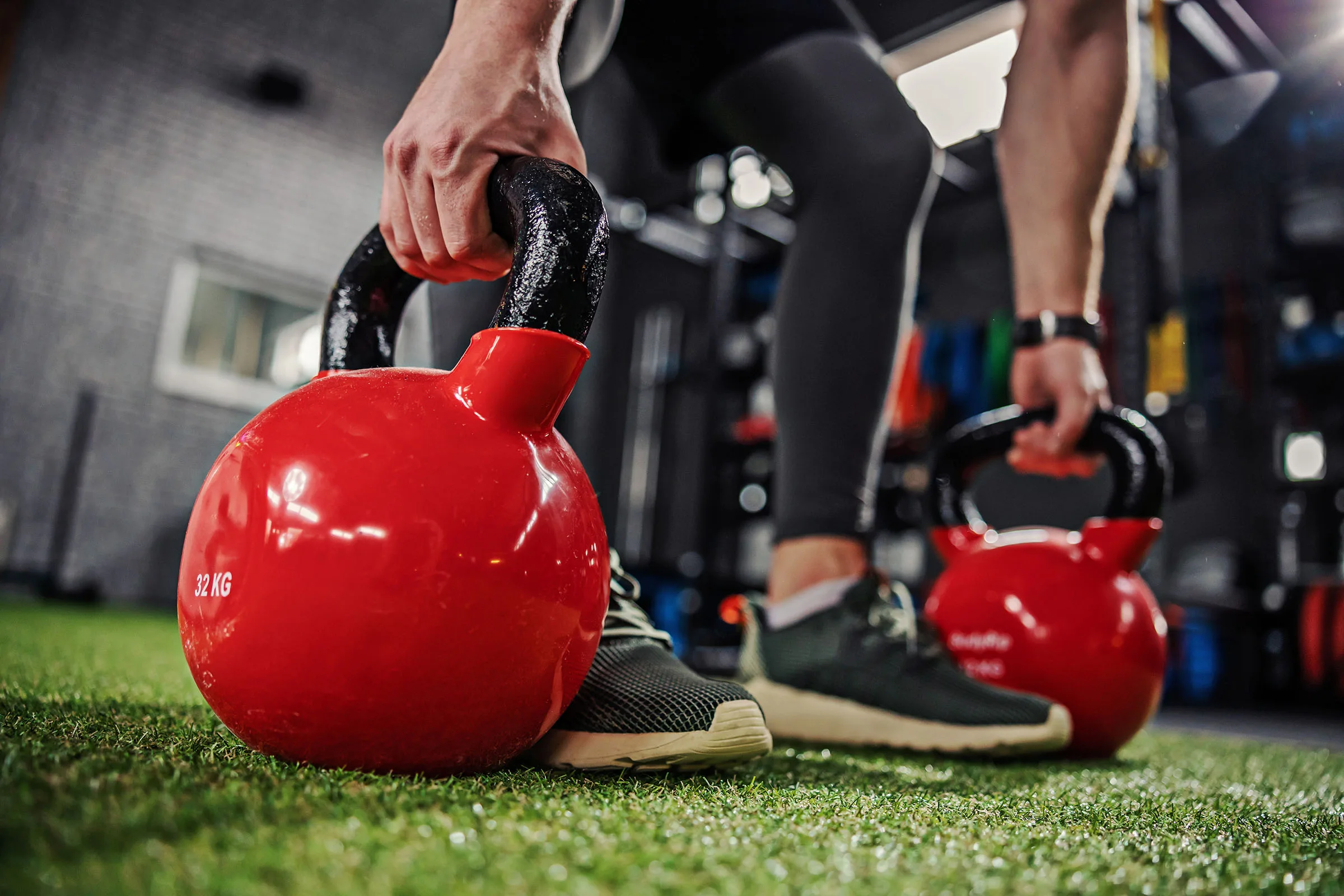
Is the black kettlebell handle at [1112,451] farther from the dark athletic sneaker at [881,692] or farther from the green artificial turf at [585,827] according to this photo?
the green artificial turf at [585,827]

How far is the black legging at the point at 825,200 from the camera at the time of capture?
113 centimetres

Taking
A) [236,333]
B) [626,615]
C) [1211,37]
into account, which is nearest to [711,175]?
[1211,37]

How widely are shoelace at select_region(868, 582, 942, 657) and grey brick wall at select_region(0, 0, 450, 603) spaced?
197 inches

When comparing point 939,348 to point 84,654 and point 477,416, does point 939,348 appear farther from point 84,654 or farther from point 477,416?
point 477,416

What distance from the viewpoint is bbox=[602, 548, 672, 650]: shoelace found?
0.80m

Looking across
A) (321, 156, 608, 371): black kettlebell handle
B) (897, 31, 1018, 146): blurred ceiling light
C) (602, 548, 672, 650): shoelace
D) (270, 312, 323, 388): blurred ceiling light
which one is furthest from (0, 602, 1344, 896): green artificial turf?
(270, 312, 323, 388): blurred ceiling light

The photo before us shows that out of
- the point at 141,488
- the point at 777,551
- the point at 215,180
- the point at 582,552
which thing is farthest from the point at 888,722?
the point at 215,180

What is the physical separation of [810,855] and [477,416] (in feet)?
1.05

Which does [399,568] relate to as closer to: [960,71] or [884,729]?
[884,729]

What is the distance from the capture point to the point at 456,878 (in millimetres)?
350

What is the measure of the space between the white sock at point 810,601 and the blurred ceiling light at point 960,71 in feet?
10.3

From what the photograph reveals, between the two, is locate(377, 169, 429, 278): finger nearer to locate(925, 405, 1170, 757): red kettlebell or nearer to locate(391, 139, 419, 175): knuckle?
locate(391, 139, 419, 175): knuckle

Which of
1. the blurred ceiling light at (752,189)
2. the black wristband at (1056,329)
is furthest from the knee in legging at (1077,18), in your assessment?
the blurred ceiling light at (752,189)

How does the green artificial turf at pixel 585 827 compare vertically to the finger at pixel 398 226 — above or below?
below
